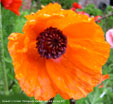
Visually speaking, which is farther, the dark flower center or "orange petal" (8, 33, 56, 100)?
the dark flower center

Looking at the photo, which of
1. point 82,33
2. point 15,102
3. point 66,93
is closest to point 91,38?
point 82,33

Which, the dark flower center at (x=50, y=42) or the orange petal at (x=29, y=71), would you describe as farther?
the dark flower center at (x=50, y=42)

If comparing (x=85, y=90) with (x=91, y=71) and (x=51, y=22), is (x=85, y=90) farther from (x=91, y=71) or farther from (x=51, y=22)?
(x=51, y=22)
